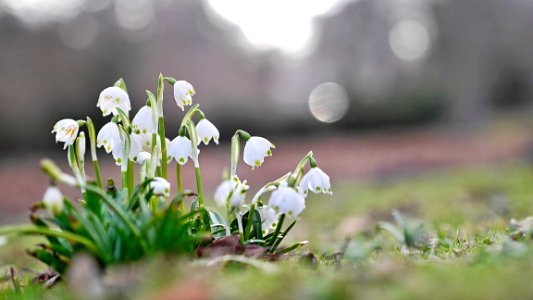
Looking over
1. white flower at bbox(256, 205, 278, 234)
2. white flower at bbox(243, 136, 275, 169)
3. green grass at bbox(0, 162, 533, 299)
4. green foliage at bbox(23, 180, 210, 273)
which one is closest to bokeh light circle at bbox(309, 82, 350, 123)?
green grass at bbox(0, 162, 533, 299)

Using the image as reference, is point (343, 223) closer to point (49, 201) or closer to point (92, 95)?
point (49, 201)

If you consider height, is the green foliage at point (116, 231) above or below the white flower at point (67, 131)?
below

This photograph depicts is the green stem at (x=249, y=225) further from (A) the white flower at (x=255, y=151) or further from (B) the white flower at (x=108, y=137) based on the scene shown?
(B) the white flower at (x=108, y=137)

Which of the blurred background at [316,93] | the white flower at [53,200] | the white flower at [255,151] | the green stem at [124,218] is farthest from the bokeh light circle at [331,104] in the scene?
the white flower at [53,200]

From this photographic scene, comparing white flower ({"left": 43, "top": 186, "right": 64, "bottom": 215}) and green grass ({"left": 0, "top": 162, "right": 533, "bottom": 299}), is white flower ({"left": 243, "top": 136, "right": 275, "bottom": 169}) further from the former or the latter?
white flower ({"left": 43, "top": 186, "right": 64, "bottom": 215})

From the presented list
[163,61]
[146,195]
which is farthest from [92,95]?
[146,195]

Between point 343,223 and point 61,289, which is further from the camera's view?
point 343,223

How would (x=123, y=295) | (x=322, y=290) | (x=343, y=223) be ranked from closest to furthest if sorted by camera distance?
(x=322, y=290) → (x=123, y=295) → (x=343, y=223)
